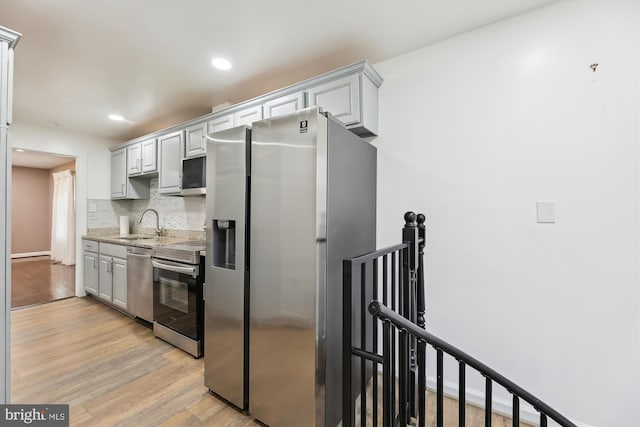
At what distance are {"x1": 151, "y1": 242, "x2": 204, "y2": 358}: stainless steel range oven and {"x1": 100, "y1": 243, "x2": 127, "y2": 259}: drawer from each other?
815 millimetres

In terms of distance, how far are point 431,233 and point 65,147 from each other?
5.11 metres

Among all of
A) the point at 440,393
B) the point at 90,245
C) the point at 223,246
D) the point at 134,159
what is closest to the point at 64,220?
the point at 90,245

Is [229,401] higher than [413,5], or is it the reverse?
[413,5]

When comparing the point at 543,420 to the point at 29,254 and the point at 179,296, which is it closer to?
the point at 179,296

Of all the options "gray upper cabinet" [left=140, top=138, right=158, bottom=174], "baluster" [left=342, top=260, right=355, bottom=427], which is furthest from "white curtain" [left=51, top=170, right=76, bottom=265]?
"baluster" [left=342, top=260, right=355, bottom=427]

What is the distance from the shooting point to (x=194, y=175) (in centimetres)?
296

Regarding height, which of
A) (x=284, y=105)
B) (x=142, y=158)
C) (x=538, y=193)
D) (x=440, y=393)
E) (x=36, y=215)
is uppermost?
(x=284, y=105)

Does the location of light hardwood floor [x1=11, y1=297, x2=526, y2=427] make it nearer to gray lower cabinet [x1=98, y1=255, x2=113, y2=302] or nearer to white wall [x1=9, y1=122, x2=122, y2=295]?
gray lower cabinet [x1=98, y1=255, x2=113, y2=302]

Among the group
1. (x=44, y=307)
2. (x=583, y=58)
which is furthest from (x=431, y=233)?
(x=44, y=307)

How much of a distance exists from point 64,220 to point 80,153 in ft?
11.4

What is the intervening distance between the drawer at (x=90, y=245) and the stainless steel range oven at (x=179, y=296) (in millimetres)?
1747

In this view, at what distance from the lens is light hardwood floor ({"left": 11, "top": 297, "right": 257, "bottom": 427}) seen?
1.69m

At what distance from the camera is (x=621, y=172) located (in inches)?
57.3

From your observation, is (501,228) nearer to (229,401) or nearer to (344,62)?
(344,62)
